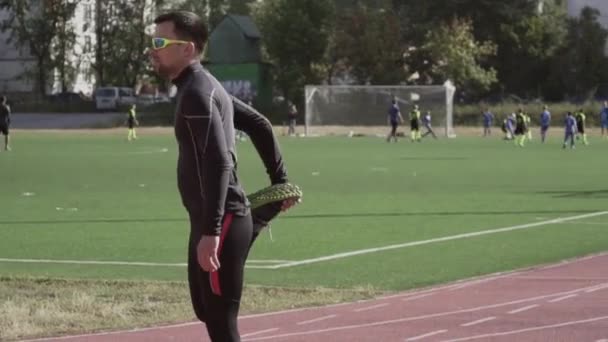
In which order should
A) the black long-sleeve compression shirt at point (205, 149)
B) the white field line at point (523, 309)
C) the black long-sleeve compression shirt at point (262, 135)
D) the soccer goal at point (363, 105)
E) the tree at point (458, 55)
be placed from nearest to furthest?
the black long-sleeve compression shirt at point (205, 149)
the black long-sleeve compression shirt at point (262, 135)
the white field line at point (523, 309)
the soccer goal at point (363, 105)
the tree at point (458, 55)

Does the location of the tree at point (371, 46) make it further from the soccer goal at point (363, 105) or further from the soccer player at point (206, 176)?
the soccer player at point (206, 176)

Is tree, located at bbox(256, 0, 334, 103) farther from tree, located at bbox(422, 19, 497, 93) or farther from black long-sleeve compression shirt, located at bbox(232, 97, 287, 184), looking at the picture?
black long-sleeve compression shirt, located at bbox(232, 97, 287, 184)

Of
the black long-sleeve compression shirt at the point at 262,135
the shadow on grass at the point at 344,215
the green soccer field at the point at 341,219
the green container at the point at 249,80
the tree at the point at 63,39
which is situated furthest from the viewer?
the tree at the point at 63,39

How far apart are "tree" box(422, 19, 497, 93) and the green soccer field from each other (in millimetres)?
41962

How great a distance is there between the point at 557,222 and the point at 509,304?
9483 millimetres

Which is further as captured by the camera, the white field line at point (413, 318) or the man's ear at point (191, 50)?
the white field line at point (413, 318)

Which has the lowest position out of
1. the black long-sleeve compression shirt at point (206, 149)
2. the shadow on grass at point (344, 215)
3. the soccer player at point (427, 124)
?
the soccer player at point (427, 124)

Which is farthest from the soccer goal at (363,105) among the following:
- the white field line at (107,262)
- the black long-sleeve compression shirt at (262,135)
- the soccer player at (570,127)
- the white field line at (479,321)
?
the black long-sleeve compression shirt at (262,135)

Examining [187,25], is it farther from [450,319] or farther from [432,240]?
[432,240]

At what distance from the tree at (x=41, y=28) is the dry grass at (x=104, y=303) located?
8899 cm

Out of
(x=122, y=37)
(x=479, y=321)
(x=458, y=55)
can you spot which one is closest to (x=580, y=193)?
(x=479, y=321)

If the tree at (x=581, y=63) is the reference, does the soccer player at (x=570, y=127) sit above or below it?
below

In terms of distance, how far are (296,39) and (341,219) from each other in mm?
67153

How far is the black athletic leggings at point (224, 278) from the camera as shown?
22.6 feet
